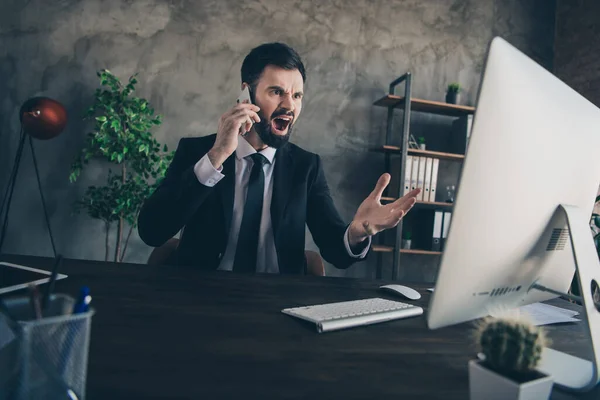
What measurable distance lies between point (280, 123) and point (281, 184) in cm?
27

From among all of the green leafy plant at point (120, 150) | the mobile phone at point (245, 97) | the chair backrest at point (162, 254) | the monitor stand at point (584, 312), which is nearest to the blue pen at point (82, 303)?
the monitor stand at point (584, 312)

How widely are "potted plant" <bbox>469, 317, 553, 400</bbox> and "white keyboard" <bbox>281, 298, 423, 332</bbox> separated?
325 millimetres

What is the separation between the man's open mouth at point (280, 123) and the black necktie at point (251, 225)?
0.58ft

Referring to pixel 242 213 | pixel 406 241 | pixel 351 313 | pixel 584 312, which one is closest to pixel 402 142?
pixel 406 241

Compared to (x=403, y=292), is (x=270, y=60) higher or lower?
higher

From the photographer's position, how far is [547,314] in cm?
100

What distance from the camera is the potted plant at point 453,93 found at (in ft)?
11.3

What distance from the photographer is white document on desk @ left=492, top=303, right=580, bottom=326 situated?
0.93 meters

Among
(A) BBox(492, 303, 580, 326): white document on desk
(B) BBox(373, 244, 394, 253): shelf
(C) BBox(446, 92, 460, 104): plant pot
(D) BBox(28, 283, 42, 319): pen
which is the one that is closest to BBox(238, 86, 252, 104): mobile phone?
(A) BBox(492, 303, 580, 326): white document on desk

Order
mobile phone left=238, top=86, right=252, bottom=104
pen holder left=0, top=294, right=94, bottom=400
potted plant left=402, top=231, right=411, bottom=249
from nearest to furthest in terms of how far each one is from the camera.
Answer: pen holder left=0, top=294, right=94, bottom=400 → mobile phone left=238, top=86, right=252, bottom=104 → potted plant left=402, top=231, right=411, bottom=249

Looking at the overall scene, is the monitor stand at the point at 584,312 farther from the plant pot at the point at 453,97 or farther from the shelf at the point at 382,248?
the plant pot at the point at 453,97

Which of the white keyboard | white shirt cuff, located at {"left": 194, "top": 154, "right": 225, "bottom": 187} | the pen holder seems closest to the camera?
the pen holder

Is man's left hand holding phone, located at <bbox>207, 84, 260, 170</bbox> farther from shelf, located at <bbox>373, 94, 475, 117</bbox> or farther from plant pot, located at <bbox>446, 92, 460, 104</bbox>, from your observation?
plant pot, located at <bbox>446, 92, 460, 104</bbox>

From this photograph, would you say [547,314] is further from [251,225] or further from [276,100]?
[276,100]
